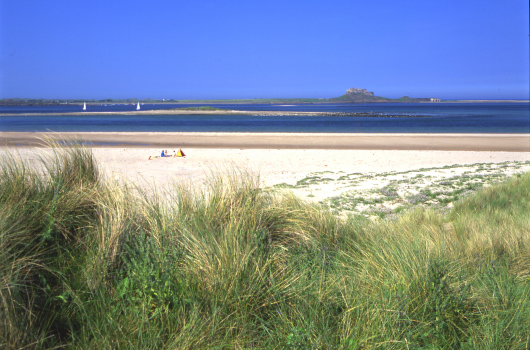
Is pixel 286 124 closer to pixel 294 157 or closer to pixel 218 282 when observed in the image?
pixel 294 157

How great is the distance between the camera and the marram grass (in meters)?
2.61

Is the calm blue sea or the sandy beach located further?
the calm blue sea

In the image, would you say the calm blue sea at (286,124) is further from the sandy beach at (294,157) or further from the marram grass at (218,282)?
the marram grass at (218,282)

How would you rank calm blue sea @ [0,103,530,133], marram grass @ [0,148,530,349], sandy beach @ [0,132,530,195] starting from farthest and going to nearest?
calm blue sea @ [0,103,530,133] < sandy beach @ [0,132,530,195] < marram grass @ [0,148,530,349]

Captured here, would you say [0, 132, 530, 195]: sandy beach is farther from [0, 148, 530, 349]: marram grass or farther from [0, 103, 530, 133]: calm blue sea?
[0, 103, 530, 133]: calm blue sea

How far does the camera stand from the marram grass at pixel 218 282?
261 cm

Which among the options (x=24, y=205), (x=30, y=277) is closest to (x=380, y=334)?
(x=30, y=277)

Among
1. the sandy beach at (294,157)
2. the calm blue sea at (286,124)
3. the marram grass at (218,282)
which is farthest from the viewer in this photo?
the calm blue sea at (286,124)

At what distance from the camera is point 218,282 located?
2.94 meters

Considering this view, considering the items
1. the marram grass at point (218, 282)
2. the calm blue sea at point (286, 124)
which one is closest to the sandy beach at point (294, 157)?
the marram grass at point (218, 282)

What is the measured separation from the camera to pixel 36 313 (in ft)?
8.71

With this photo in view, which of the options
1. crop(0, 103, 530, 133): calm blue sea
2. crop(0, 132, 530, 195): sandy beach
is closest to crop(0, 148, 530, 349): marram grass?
crop(0, 132, 530, 195): sandy beach

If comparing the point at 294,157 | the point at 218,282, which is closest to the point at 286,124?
the point at 294,157

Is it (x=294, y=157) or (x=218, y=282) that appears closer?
(x=218, y=282)
